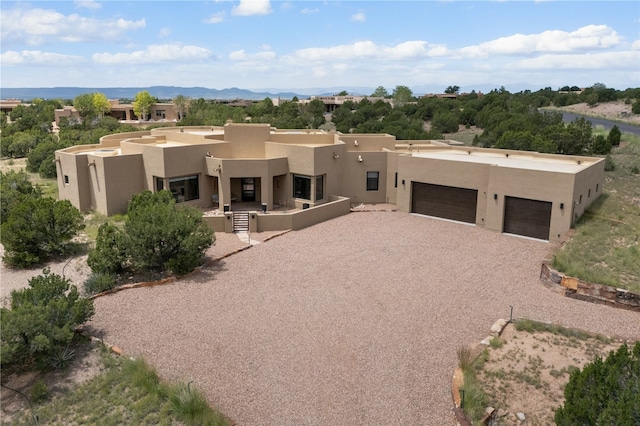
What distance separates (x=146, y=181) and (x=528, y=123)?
36.1m

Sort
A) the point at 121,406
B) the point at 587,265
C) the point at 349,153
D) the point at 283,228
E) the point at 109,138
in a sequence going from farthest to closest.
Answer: the point at 109,138 → the point at 349,153 → the point at 283,228 → the point at 587,265 → the point at 121,406

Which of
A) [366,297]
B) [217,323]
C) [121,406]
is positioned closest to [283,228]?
[366,297]

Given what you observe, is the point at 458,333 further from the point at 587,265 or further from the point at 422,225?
the point at 422,225

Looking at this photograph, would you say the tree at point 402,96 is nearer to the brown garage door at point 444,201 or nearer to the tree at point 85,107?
the tree at point 85,107

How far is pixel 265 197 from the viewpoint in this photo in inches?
1096

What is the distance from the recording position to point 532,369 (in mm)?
12336

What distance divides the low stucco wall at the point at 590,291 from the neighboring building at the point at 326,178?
230 inches

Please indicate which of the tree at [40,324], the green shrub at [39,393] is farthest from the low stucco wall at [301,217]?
the green shrub at [39,393]

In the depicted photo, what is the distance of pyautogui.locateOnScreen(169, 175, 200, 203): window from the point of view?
27.2m

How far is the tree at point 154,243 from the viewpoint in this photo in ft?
60.7

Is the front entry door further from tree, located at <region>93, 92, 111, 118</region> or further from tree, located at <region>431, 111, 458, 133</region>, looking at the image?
tree, located at <region>93, 92, 111, 118</region>

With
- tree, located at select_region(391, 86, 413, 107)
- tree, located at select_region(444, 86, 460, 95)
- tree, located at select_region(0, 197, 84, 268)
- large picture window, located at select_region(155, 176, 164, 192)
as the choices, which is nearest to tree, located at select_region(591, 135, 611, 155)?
large picture window, located at select_region(155, 176, 164, 192)

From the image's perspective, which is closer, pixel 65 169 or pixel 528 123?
pixel 65 169

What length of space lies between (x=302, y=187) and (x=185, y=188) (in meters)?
6.48
